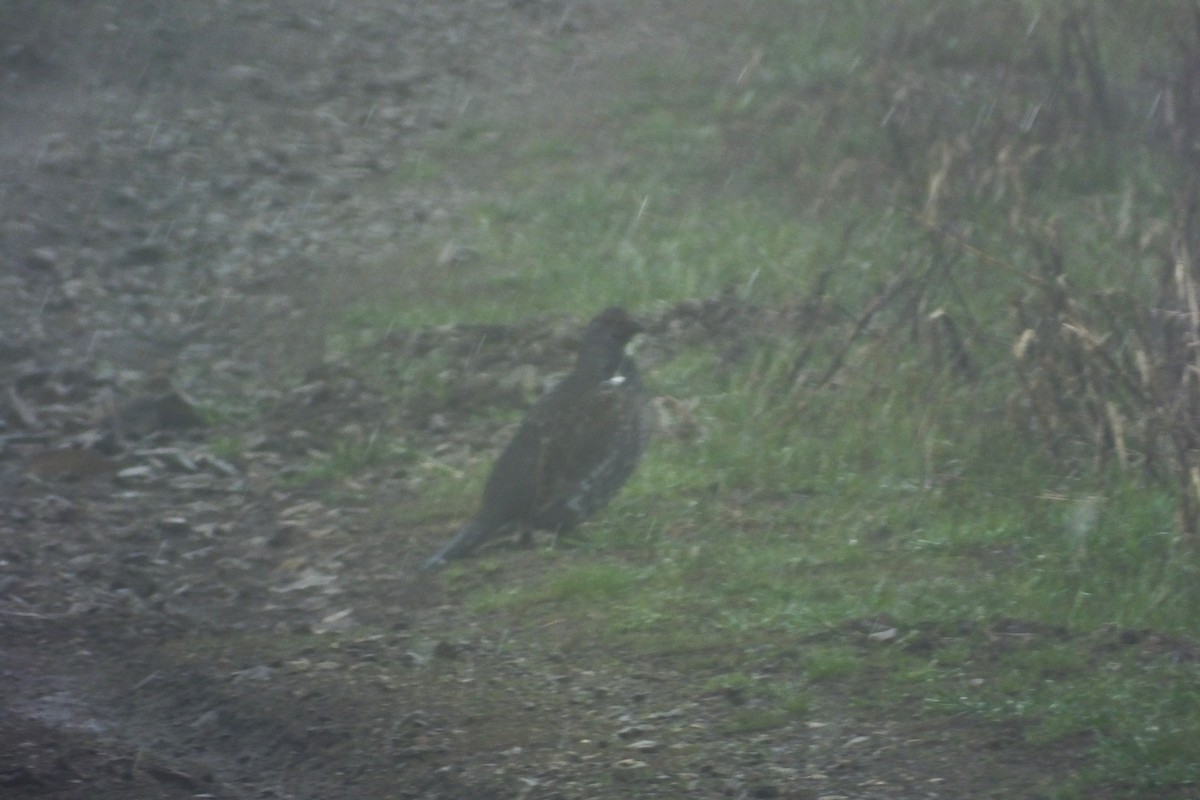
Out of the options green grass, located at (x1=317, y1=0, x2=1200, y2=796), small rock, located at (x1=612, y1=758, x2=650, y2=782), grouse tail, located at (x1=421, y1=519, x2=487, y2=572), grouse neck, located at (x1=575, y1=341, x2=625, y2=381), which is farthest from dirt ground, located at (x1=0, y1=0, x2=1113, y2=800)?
grouse neck, located at (x1=575, y1=341, x2=625, y2=381)

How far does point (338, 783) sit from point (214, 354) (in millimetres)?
5451

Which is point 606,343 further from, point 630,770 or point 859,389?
point 630,770

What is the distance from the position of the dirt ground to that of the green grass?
282mm

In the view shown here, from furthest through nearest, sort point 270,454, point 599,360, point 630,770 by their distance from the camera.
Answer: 1. point 270,454
2. point 599,360
3. point 630,770

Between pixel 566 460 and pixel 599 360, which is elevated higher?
pixel 599 360

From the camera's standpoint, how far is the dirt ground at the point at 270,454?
513 centimetres

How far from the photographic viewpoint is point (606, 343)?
7.46m

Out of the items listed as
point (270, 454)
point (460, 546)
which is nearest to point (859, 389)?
point (460, 546)

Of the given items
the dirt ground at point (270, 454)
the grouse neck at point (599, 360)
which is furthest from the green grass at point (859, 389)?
the grouse neck at point (599, 360)

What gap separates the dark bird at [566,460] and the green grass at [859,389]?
17 centimetres

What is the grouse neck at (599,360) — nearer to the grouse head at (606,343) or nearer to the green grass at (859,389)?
the grouse head at (606,343)

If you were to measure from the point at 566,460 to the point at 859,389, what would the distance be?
1.76 m

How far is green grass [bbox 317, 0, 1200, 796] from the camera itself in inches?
221

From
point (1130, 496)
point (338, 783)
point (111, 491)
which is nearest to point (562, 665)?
point (338, 783)
